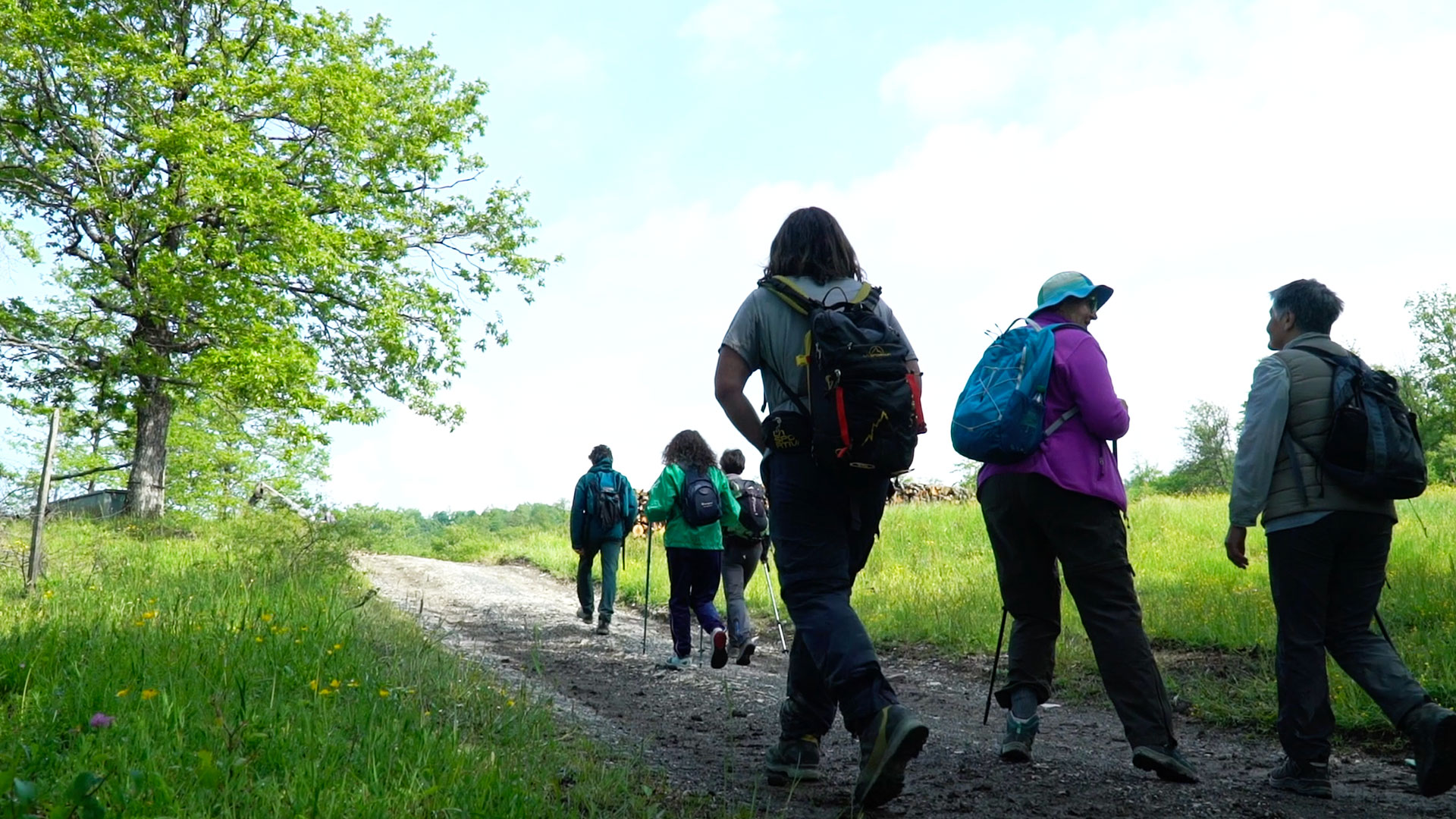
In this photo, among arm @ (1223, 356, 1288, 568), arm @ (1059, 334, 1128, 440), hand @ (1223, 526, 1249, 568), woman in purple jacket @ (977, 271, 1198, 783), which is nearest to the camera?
woman in purple jacket @ (977, 271, 1198, 783)

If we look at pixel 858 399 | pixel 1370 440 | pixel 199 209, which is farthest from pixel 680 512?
pixel 199 209

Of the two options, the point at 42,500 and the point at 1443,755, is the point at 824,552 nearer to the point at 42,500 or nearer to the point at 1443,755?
the point at 1443,755

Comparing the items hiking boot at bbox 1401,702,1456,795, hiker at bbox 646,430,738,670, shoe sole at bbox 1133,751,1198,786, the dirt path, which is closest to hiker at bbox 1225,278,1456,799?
hiking boot at bbox 1401,702,1456,795

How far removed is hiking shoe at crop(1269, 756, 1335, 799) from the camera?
4.33 metres

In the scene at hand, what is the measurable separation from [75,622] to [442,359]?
57.1ft

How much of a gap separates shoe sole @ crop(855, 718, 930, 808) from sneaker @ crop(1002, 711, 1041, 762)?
1303mm

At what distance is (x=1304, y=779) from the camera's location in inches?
172

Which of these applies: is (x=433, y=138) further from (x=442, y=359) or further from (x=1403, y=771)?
(x=1403, y=771)

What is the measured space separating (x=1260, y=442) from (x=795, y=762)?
2.51m

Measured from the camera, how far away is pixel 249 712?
4129 millimetres

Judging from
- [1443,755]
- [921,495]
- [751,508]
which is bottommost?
[1443,755]

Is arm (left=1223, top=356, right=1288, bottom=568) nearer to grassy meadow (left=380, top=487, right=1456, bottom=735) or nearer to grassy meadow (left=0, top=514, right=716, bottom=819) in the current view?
grassy meadow (left=380, top=487, right=1456, bottom=735)

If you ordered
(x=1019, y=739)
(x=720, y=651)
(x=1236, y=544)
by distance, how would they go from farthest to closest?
(x=720, y=651) → (x=1236, y=544) → (x=1019, y=739)

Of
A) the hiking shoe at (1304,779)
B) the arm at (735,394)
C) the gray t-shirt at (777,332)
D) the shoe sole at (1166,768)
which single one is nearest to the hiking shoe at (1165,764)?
the shoe sole at (1166,768)
